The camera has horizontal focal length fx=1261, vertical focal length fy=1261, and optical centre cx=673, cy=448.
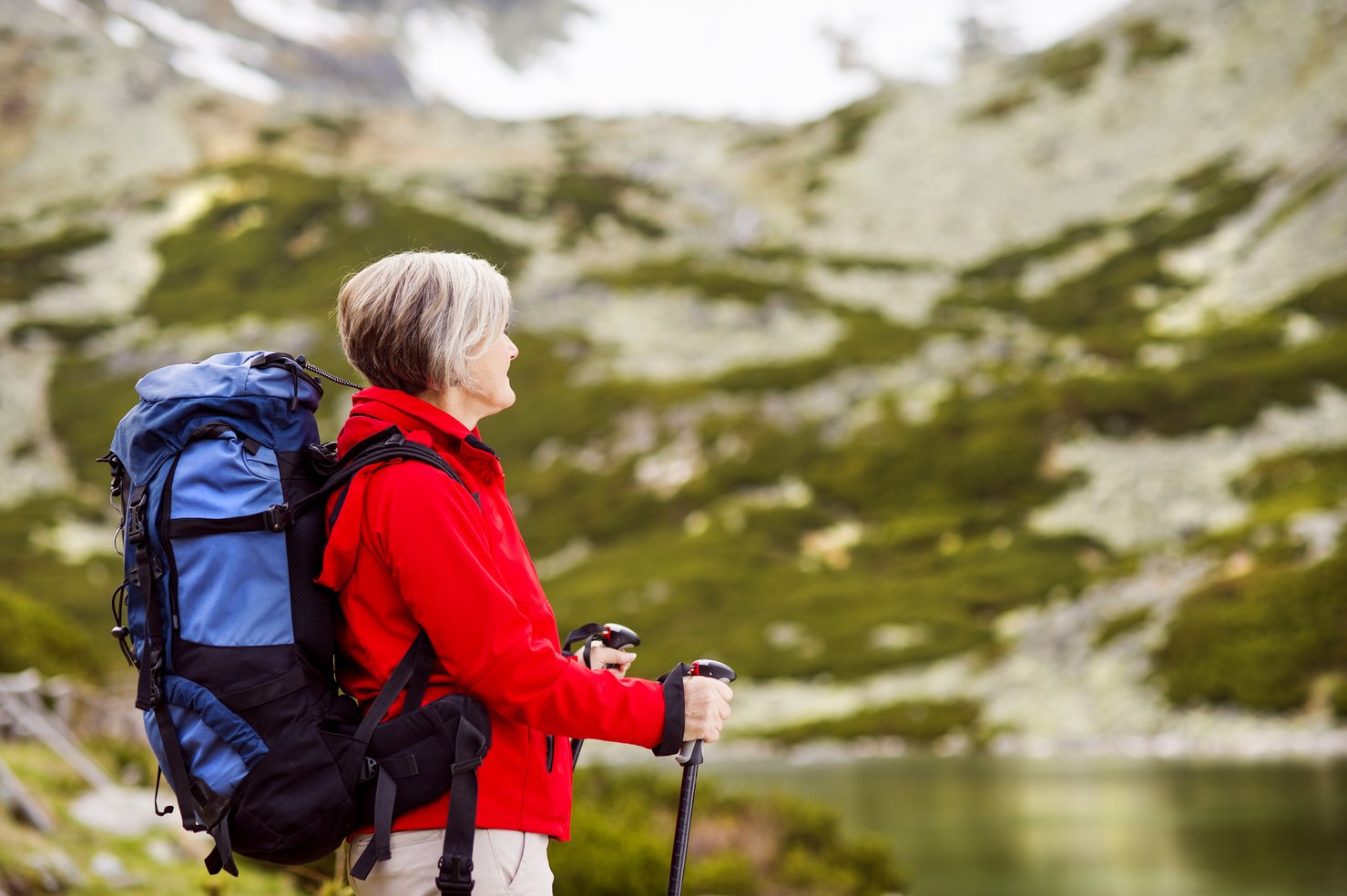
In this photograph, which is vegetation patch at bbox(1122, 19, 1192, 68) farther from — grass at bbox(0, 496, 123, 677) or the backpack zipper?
the backpack zipper

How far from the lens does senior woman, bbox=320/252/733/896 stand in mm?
2402

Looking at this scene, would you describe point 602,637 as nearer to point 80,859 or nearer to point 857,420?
point 80,859

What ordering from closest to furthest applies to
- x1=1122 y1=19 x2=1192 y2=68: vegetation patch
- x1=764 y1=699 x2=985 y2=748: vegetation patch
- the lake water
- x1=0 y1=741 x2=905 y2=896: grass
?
x1=0 y1=741 x2=905 y2=896: grass < the lake water < x1=764 y1=699 x2=985 y2=748: vegetation patch < x1=1122 y1=19 x2=1192 y2=68: vegetation patch

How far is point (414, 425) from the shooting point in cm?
262

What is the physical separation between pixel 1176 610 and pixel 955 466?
683 inches

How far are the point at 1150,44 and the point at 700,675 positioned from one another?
350 ft

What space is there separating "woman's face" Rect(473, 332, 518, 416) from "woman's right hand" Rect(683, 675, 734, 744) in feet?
2.38

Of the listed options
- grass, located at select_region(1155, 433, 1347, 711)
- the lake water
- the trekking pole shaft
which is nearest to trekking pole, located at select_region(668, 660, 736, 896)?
the trekking pole shaft

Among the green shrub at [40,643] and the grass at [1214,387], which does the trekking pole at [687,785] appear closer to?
the green shrub at [40,643]

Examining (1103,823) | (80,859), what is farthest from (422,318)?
(1103,823)

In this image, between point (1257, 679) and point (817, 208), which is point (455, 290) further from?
point (817, 208)

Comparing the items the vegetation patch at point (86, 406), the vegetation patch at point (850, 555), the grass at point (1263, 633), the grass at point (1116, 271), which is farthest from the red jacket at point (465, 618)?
the vegetation patch at point (86, 406)

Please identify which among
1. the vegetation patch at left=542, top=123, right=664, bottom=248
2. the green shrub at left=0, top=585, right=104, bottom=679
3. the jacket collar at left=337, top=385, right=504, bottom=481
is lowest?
the jacket collar at left=337, top=385, right=504, bottom=481

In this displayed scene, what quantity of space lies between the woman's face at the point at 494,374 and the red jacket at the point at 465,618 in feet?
0.44
